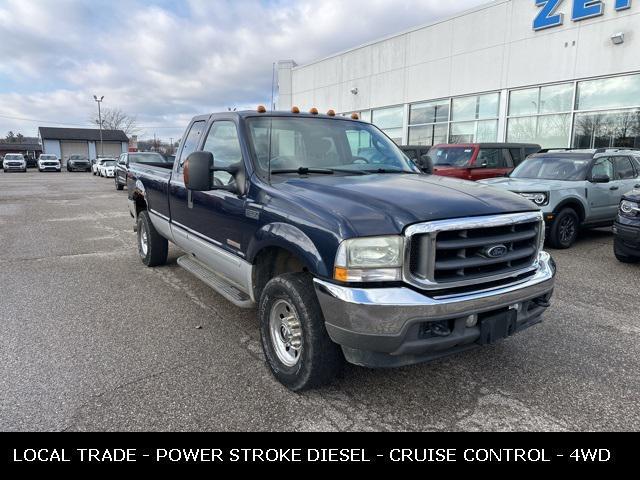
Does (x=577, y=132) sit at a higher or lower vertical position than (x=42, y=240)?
higher

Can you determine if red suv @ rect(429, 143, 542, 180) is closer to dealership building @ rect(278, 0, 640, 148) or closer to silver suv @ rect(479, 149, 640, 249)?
silver suv @ rect(479, 149, 640, 249)

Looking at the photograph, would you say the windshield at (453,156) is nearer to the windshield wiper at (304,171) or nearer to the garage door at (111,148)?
the windshield wiper at (304,171)

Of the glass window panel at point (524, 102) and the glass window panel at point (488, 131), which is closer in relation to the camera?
the glass window panel at point (524, 102)

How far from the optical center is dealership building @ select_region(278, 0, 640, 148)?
14.1 metres

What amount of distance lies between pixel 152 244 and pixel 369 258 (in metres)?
4.57

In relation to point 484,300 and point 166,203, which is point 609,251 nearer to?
point 484,300

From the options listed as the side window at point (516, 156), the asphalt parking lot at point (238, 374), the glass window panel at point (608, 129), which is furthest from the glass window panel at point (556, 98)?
the asphalt parking lot at point (238, 374)

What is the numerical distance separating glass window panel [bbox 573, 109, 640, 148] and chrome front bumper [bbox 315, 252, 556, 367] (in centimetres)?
1453

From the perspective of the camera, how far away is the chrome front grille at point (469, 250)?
8.49 ft

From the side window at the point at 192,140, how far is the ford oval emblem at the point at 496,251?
319cm

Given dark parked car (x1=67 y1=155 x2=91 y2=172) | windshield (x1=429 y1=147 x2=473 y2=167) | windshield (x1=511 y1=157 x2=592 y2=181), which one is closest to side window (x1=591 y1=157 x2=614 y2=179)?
windshield (x1=511 y1=157 x2=592 y2=181)

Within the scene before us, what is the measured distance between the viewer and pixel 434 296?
103 inches
